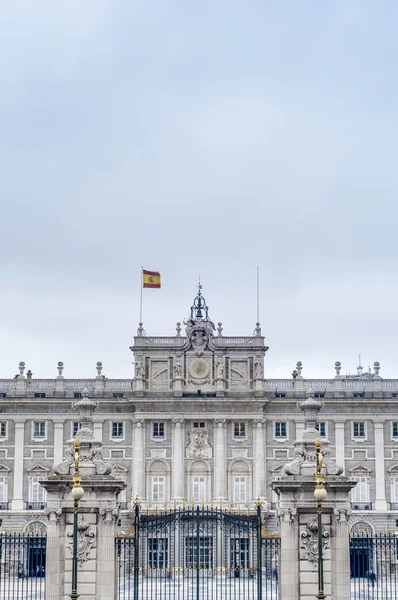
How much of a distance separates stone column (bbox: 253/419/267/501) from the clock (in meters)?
5.43

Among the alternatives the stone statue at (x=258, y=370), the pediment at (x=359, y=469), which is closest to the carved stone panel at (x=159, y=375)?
the stone statue at (x=258, y=370)

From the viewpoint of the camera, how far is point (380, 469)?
79.4 metres

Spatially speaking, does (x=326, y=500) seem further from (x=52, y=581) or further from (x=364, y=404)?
(x=364, y=404)

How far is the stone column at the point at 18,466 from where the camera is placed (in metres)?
78.9

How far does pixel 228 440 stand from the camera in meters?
80.0

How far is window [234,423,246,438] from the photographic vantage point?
80.2 meters

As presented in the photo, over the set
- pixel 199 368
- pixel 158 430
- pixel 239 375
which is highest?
pixel 199 368

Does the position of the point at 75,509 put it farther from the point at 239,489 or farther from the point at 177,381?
the point at 239,489

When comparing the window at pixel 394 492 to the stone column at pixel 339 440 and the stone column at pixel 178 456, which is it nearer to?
the stone column at pixel 339 440

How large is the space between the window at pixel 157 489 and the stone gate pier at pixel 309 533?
48777 millimetres

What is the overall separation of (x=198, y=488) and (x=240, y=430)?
18.2ft

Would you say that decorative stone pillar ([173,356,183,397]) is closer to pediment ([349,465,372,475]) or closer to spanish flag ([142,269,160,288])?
spanish flag ([142,269,160,288])

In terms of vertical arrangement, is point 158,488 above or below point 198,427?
below

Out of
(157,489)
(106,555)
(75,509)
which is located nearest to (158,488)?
(157,489)
